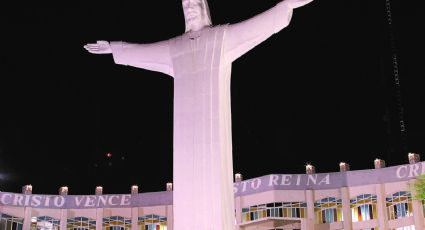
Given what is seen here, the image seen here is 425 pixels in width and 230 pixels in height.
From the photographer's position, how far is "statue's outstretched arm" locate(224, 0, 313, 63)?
719cm

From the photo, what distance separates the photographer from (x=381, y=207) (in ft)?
93.8

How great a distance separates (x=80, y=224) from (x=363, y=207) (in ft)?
60.7

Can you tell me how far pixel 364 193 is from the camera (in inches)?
1163

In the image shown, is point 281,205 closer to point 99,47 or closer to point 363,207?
point 363,207

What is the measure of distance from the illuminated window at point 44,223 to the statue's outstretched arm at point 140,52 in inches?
1130

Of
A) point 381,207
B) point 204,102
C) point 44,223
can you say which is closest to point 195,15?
point 204,102

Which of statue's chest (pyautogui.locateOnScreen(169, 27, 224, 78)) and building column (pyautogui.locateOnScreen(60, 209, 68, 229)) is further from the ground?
building column (pyautogui.locateOnScreen(60, 209, 68, 229))

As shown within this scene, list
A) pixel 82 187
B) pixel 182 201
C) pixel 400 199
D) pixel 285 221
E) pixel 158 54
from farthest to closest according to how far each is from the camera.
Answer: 1. pixel 82 187
2. pixel 285 221
3. pixel 400 199
4. pixel 158 54
5. pixel 182 201

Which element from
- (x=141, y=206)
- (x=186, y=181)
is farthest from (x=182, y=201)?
(x=141, y=206)

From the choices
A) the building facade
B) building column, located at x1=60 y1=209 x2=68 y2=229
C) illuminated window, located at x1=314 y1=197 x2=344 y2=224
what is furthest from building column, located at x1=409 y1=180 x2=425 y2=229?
building column, located at x1=60 y1=209 x2=68 y2=229

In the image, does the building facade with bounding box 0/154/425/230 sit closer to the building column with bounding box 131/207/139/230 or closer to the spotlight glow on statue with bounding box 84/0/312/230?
the building column with bounding box 131/207/139/230

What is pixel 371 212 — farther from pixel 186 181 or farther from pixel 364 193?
pixel 186 181

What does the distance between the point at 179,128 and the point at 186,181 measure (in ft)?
2.53

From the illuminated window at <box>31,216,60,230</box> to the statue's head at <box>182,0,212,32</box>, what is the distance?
29488 mm
